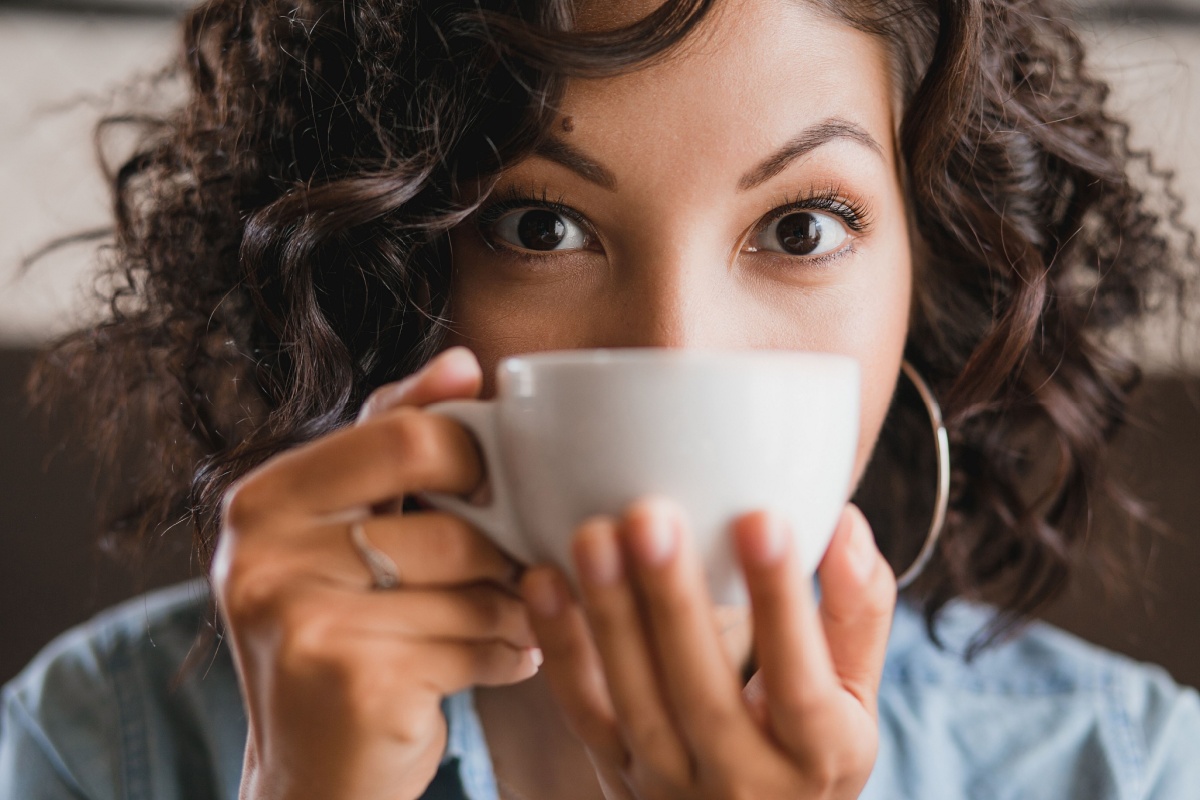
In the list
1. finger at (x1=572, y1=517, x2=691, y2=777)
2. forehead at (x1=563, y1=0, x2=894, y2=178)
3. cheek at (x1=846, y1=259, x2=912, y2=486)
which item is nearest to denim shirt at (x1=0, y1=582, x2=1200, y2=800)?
cheek at (x1=846, y1=259, x2=912, y2=486)

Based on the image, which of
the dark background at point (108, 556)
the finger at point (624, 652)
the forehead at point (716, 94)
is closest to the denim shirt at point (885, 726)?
the dark background at point (108, 556)

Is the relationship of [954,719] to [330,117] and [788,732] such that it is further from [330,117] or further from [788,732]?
[330,117]

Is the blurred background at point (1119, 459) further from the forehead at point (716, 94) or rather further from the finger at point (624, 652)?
the finger at point (624, 652)

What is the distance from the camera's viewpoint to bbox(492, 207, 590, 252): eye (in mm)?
938

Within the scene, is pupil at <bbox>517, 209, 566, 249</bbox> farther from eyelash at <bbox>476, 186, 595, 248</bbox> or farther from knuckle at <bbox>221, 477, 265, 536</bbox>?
knuckle at <bbox>221, 477, 265, 536</bbox>

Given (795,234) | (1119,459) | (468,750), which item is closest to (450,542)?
(795,234)

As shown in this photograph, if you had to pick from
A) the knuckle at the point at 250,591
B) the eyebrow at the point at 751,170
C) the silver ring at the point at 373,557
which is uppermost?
the eyebrow at the point at 751,170

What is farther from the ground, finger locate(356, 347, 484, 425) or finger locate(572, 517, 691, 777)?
finger locate(356, 347, 484, 425)

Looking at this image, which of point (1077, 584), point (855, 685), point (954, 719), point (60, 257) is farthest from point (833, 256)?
point (60, 257)

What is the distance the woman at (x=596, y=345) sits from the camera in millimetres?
639

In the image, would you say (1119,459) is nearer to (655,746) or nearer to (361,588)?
(655,746)

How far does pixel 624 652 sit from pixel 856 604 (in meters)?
0.17

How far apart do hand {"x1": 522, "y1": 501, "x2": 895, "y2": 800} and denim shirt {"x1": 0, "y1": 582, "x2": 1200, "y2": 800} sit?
22.3 inches

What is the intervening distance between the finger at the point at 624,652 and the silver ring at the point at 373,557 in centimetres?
13
